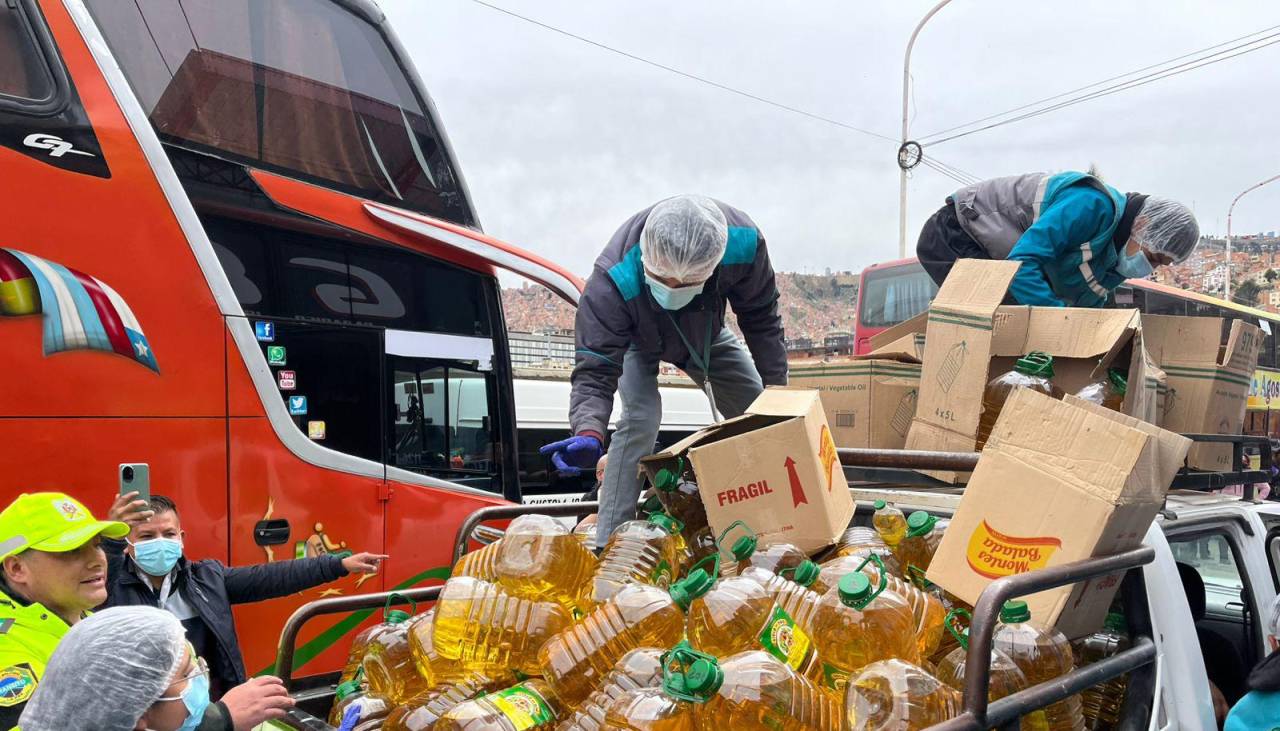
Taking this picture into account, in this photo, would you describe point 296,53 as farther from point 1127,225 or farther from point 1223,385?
point 1223,385

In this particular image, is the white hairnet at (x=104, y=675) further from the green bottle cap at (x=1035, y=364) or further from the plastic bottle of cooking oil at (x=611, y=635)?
the green bottle cap at (x=1035, y=364)

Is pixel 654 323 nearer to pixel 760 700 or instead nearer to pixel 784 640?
pixel 784 640

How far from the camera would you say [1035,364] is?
3.20 metres

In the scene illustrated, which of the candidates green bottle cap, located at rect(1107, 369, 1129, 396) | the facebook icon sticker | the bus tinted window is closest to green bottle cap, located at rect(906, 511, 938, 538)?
green bottle cap, located at rect(1107, 369, 1129, 396)

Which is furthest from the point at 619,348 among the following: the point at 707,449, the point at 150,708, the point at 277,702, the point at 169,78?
the point at 169,78

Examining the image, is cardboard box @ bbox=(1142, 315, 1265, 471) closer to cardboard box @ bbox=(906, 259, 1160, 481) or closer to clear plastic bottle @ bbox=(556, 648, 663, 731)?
cardboard box @ bbox=(906, 259, 1160, 481)

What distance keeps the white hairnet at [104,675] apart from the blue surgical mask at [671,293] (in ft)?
7.08

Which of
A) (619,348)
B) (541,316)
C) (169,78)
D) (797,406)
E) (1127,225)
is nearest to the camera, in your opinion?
(797,406)

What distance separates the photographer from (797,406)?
114 inches

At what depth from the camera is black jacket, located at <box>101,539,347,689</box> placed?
3385 millimetres

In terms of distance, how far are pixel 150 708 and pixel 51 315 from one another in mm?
2843

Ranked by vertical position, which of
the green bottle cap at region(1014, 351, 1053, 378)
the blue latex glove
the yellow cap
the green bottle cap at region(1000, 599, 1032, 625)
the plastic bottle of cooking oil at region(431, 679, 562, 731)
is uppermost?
the green bottle cap at region(1014, 351, 1053, 378)

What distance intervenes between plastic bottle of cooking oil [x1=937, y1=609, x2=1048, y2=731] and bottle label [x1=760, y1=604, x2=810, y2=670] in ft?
1.33

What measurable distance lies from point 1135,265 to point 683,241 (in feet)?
7.70
